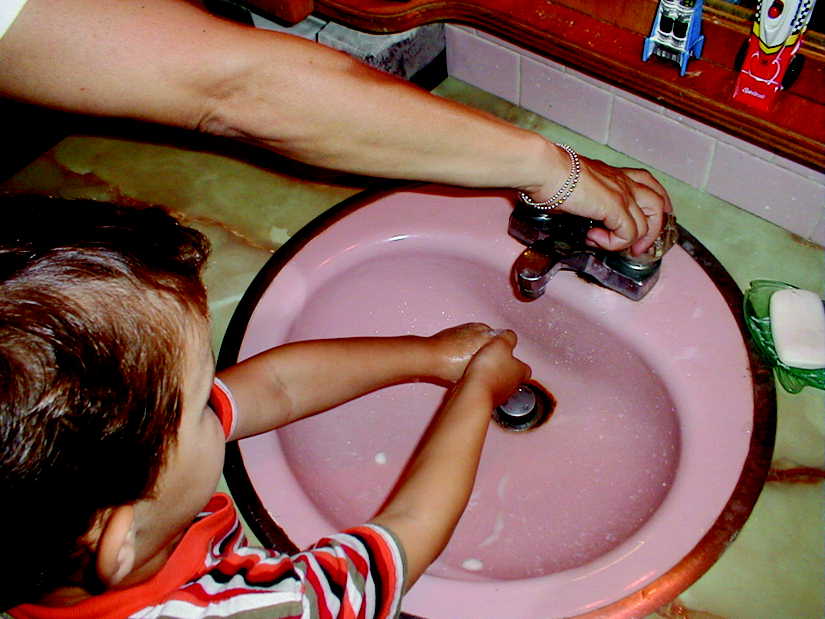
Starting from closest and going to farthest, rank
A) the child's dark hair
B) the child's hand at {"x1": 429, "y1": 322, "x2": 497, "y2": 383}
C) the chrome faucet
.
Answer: the child's dark hair
the chrome faucet
the child's hand at {"x1": 429, "y1": 322, "x2": 497, "y2": 383}

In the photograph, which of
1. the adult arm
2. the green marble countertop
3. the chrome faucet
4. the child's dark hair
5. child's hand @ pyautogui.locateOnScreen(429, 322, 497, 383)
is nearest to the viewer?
the child's dark hair

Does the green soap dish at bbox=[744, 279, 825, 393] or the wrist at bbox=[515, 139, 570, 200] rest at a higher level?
the wrist at bbox=[515, 139, 570, 200]

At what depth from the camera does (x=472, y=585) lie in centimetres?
71

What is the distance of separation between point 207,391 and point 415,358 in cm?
37

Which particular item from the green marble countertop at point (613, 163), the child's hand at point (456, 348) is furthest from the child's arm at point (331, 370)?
the green marble countertop at point (613, 163)

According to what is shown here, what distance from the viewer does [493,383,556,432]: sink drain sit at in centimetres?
98

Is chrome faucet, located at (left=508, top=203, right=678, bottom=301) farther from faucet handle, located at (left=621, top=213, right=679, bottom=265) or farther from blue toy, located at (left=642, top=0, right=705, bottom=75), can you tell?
blue toy, located at (left=642, top=0, right=705, bottom=75)

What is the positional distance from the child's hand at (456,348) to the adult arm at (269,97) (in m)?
0.24

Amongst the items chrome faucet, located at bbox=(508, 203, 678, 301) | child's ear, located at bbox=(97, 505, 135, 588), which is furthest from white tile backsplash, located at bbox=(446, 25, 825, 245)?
child's ear, located at bbox=(97, 505, 135, 588)

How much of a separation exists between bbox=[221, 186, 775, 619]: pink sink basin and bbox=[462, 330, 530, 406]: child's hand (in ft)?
0.21

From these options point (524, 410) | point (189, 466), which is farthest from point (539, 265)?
point (189, 466)

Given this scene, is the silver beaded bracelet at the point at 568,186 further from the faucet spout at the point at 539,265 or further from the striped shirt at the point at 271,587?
the striped shirt at the point at 271,587

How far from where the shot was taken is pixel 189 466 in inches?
23.6

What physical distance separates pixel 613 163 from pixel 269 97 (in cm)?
54
